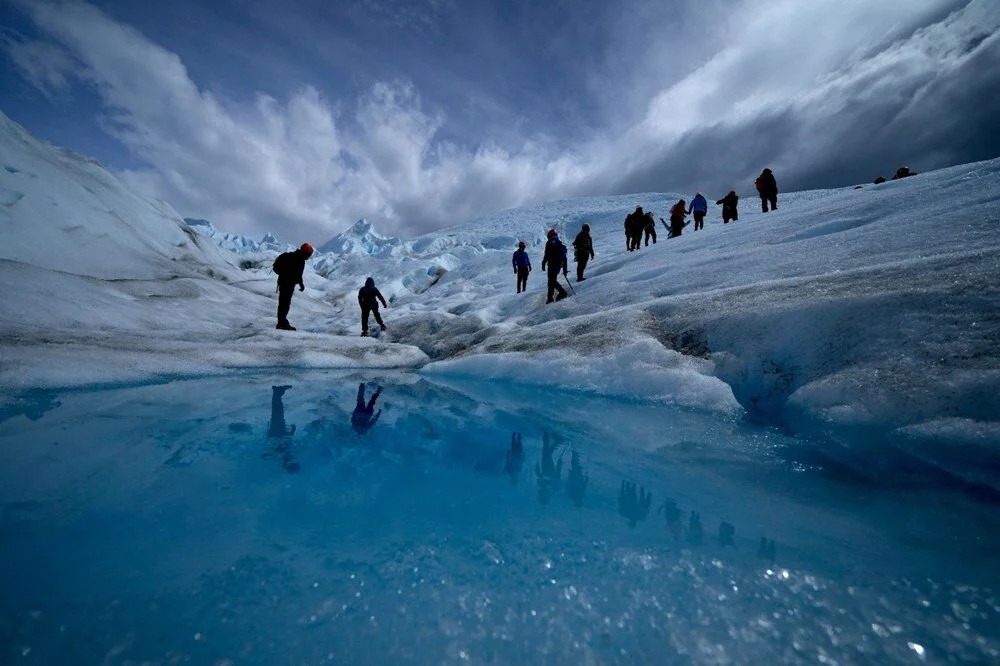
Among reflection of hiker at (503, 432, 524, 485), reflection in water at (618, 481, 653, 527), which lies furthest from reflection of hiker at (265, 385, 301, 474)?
reflection in water at (618, 481, 653, 527)

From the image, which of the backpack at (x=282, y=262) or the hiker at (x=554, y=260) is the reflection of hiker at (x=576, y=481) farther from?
the backpack at (x=282, y=262)

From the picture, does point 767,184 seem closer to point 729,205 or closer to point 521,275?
point 729,205

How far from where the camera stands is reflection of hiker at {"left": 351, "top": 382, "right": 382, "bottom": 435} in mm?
3615

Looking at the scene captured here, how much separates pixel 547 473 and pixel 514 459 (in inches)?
13.5

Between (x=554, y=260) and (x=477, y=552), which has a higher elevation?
(x=554, y=260)

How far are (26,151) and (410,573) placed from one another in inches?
861

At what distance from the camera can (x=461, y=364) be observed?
691cm

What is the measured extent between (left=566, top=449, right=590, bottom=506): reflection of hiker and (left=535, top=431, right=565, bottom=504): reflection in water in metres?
0.07

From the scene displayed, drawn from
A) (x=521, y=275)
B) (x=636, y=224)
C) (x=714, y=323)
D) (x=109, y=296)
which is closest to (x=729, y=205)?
(x=636, y=224)

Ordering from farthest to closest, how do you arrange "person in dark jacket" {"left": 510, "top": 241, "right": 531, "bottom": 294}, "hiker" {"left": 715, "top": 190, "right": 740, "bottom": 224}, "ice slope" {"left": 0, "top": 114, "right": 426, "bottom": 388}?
"hiker" {"left": 715, "top": 190, "right": 740, "bottom": 224}, "person in dark jacket" {"left": 510, "top": 241, "right": 531, "bottom": 294}, "ice slope" {"left": 0, "top": 114, "right": 426, "bottom": 388}

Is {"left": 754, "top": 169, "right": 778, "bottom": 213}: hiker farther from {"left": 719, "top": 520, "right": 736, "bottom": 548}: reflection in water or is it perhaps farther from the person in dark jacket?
{"left": 719, "top": 520, "right": 736, "bottom": 548}: reflection in water

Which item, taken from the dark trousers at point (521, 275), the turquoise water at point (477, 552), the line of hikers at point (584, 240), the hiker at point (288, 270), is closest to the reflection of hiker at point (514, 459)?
the turquoise water at point (477, 552)

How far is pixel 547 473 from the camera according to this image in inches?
104

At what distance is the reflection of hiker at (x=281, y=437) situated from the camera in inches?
105
